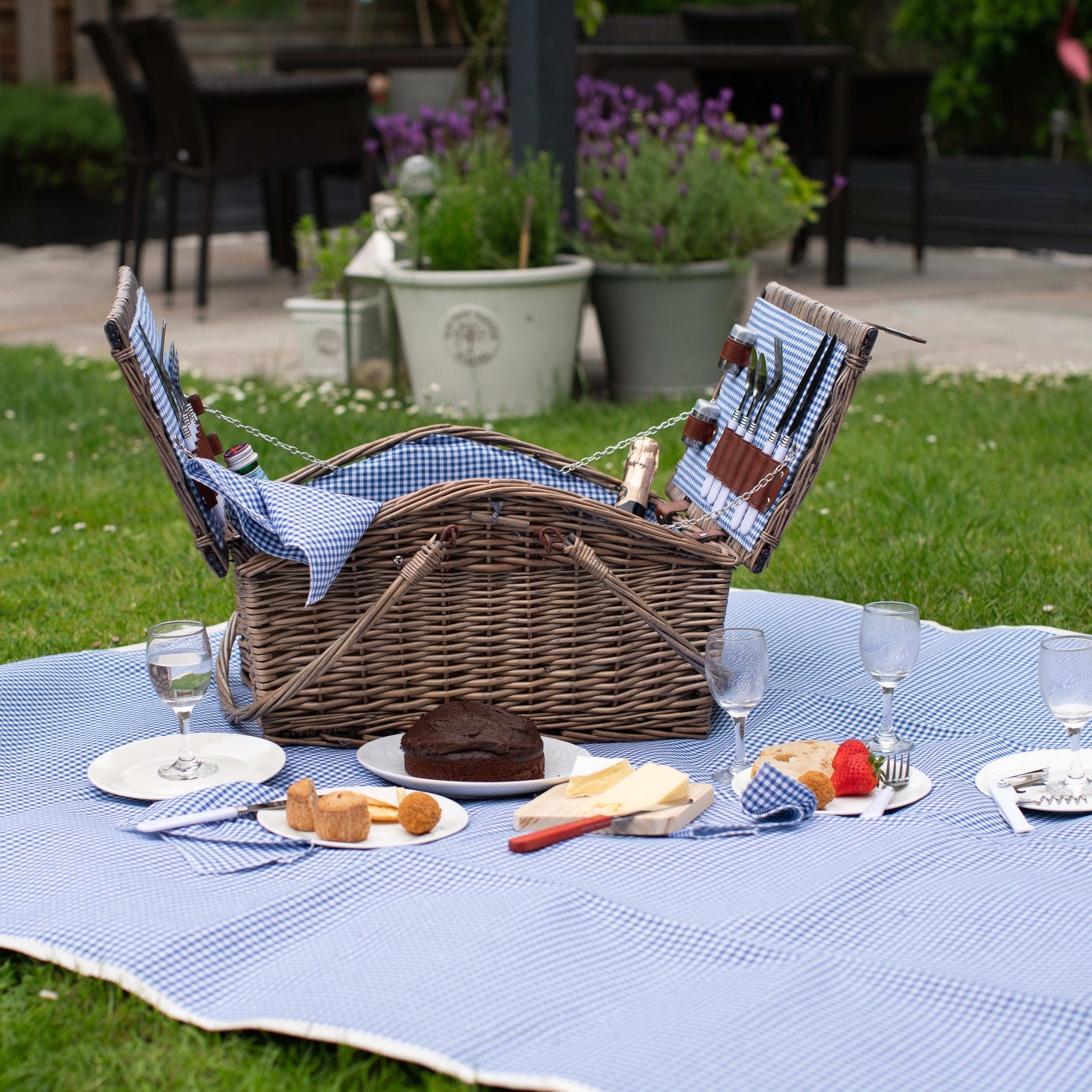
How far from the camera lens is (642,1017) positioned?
1.48 metres

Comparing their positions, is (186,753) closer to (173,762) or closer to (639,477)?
(173,762)

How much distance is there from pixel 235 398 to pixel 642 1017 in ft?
12.0

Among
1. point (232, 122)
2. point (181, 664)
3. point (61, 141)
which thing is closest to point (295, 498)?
point (181, 664)

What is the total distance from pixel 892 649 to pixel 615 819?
0.47 m

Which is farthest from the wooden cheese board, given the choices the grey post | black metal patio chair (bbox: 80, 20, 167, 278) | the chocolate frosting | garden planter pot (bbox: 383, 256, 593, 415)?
black metal patio chair (bbox: 80, 20, 167, 278)

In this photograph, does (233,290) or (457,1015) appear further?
(233,290)

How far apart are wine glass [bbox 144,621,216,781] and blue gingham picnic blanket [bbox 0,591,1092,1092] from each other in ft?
0.60

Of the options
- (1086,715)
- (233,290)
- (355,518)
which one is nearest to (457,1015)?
(355,518)

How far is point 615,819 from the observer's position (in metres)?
1.89

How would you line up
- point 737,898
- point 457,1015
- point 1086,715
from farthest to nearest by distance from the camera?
1. point 1086,715
2. point 737,898
3. point 457,1015

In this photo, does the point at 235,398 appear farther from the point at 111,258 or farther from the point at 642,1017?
the point at 111,258

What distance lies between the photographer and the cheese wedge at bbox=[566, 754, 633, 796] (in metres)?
1.95

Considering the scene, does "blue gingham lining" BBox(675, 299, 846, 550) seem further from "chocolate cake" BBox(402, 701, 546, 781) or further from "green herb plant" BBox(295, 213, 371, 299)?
"green herb plant" BBox(295, 213, 371, 299)

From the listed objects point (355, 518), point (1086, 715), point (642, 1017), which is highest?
point (355, 518)
